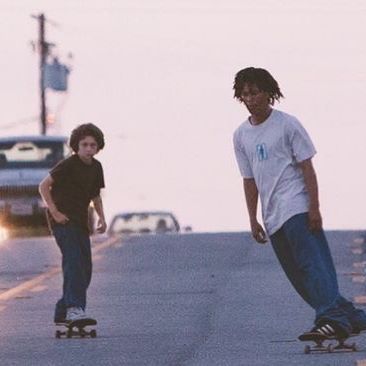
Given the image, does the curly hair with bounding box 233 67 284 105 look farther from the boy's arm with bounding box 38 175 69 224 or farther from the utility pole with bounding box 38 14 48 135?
the utility pole with bounding box 38 14 48 135

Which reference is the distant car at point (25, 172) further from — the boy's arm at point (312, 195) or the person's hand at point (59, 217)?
the boy's arm at point (312, 195)

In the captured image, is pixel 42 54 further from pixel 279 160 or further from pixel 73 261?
pixel 279 160

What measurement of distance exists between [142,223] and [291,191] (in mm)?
39575

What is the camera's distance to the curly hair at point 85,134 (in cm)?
1614

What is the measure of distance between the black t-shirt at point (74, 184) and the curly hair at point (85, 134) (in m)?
0.16

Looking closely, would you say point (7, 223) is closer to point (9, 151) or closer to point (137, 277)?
point (9, 151)

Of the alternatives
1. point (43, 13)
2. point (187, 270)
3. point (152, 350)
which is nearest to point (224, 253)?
point (187, 270)

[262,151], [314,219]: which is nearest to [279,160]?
[262,151]

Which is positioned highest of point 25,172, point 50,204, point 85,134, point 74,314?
point 25,172

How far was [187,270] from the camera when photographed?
24844 mm

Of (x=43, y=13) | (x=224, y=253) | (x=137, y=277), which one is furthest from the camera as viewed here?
(x=43, y=13)

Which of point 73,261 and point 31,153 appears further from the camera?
point 31,153

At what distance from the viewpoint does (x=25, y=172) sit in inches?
1596

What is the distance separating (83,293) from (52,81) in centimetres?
5936
